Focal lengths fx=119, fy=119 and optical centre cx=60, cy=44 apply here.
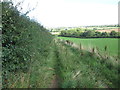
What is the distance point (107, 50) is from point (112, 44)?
2.03ft

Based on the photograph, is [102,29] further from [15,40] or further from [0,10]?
[0,10]

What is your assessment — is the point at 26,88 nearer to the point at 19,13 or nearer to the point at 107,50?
the point at 19,13

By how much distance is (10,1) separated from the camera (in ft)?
12.0

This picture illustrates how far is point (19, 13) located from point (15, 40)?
3.65 feet

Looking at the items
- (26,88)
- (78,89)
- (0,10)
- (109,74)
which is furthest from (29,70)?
(109,74)

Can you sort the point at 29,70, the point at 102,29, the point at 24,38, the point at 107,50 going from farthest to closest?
the point at 102,29 → the point at 107,50 → the point at 29,70 → the point at 24,38

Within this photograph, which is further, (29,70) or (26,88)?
(29,70)

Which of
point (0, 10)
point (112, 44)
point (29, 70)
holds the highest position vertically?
point (0, 10)

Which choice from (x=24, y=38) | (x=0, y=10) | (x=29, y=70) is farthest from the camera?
(x=29, y=70)

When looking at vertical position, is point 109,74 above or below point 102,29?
below

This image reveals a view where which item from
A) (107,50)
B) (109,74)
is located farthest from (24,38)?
(107,50)

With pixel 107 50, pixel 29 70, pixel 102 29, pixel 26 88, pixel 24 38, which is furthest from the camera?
pixel 102 29

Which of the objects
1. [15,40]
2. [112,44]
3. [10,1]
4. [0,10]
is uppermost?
[10,1]

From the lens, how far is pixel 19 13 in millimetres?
4188
